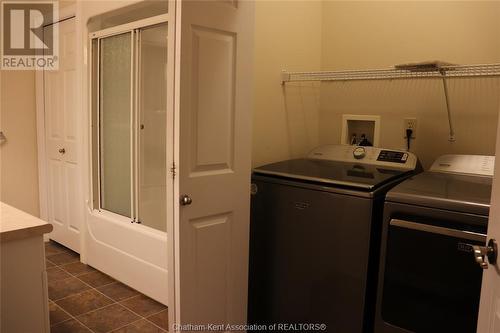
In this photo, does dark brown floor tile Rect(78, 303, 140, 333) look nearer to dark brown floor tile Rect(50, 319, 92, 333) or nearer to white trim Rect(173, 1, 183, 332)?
dark brown floor tile Rect(50, 319, 92, 333)

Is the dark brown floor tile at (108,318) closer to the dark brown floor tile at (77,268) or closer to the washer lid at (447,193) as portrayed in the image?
the dark brown floor tile at (77,268)

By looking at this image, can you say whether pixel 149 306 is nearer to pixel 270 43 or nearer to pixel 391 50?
pixel 270 43

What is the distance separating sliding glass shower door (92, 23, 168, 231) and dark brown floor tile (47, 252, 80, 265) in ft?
2.11

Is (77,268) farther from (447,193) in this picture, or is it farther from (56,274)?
(447,193)

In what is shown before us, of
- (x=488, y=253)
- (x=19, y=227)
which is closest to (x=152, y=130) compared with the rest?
(x=19, y=227)

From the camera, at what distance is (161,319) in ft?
7.90

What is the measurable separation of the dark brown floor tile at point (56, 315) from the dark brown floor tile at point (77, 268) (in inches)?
19.7

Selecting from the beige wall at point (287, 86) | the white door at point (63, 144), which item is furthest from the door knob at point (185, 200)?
the white door at point (63, 144)

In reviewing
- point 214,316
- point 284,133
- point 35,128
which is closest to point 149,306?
point 214,316

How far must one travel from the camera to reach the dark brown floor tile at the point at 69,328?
2248 mm

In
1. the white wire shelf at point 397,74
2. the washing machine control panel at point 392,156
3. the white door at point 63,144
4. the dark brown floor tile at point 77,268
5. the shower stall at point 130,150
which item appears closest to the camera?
the white wire shelf at point 397,74

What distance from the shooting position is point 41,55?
3.41 m

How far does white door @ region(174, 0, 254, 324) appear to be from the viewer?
1638mm

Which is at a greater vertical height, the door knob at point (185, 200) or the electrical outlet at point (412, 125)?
the electrical outlet at point (412, 125)
